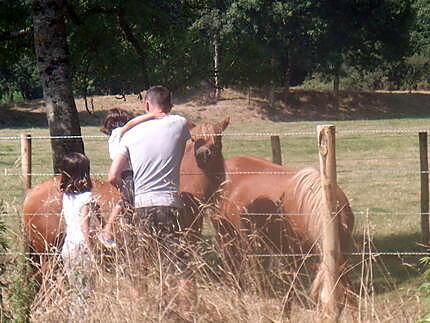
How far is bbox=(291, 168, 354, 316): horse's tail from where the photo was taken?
22.3ft

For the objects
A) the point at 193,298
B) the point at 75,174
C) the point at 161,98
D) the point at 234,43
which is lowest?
the point at 193,298

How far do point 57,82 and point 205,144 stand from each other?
182 centimetres

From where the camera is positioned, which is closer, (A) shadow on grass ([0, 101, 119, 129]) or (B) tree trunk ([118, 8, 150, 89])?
(B) tree trunk ([118, 8, 150, 89])

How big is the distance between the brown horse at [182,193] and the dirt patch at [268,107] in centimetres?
3389

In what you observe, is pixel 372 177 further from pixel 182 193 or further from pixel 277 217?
pixel 182 193

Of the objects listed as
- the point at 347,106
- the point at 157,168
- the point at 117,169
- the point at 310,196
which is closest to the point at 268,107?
the point at 347,106

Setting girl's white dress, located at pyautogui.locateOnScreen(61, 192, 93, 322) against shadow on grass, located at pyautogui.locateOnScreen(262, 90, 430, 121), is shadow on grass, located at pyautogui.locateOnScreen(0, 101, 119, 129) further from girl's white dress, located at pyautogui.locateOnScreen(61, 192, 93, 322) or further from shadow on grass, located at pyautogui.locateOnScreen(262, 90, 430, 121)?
girl's white dress, located at pyautogui.locateOnScreen(61, 192, 93, 322)

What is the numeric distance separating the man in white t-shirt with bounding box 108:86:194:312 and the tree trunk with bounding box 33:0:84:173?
9.06ft

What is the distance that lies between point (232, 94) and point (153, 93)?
46.0 meters

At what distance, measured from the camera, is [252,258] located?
6730mm

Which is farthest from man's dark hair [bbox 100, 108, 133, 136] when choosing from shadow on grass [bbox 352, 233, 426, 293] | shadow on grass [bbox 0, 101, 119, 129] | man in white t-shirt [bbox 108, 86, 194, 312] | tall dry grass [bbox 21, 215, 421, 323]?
shadow on grass [bbox 0, 101, 119, 129]

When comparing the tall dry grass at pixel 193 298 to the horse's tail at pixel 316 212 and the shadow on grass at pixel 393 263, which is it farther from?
the shadow on grass at pixel 393 263

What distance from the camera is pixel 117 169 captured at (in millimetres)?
6922

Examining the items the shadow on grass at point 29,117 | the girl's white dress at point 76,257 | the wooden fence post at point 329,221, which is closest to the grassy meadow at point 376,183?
the wooden fence post at point 329,221
